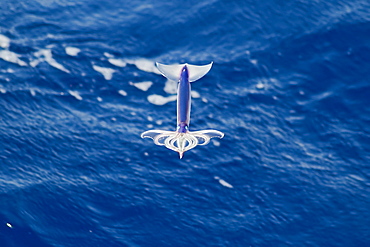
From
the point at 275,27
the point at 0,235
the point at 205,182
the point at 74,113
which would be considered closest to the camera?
the point at 0,235

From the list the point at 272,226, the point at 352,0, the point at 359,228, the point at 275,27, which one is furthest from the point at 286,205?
the point at 352,0

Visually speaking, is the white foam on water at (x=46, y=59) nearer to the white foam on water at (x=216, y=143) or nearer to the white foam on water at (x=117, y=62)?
the white foam on water at (x=117, y=62)

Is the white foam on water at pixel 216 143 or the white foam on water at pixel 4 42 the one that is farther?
the white foam on water at pixel 4 42

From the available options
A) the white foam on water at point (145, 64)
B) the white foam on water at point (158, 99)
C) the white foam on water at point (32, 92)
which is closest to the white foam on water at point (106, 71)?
the white foam on water at point (145, 64)

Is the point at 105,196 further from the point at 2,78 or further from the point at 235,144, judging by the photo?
the point at 2,78

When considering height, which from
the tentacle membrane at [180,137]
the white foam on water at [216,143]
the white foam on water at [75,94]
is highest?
the white foam on water at [75,94]

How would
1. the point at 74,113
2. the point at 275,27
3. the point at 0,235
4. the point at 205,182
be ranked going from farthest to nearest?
the point at 275,27
the point at 74,113
the point at 205,182
the point at 0,235

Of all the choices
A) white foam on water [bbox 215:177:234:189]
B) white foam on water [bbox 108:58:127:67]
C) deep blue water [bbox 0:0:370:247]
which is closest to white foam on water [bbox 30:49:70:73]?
deep blue water [bbox 0:0:370:247]

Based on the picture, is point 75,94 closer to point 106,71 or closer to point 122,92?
point 106,71

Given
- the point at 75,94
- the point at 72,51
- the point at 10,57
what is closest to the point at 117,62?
the point at 72,51
